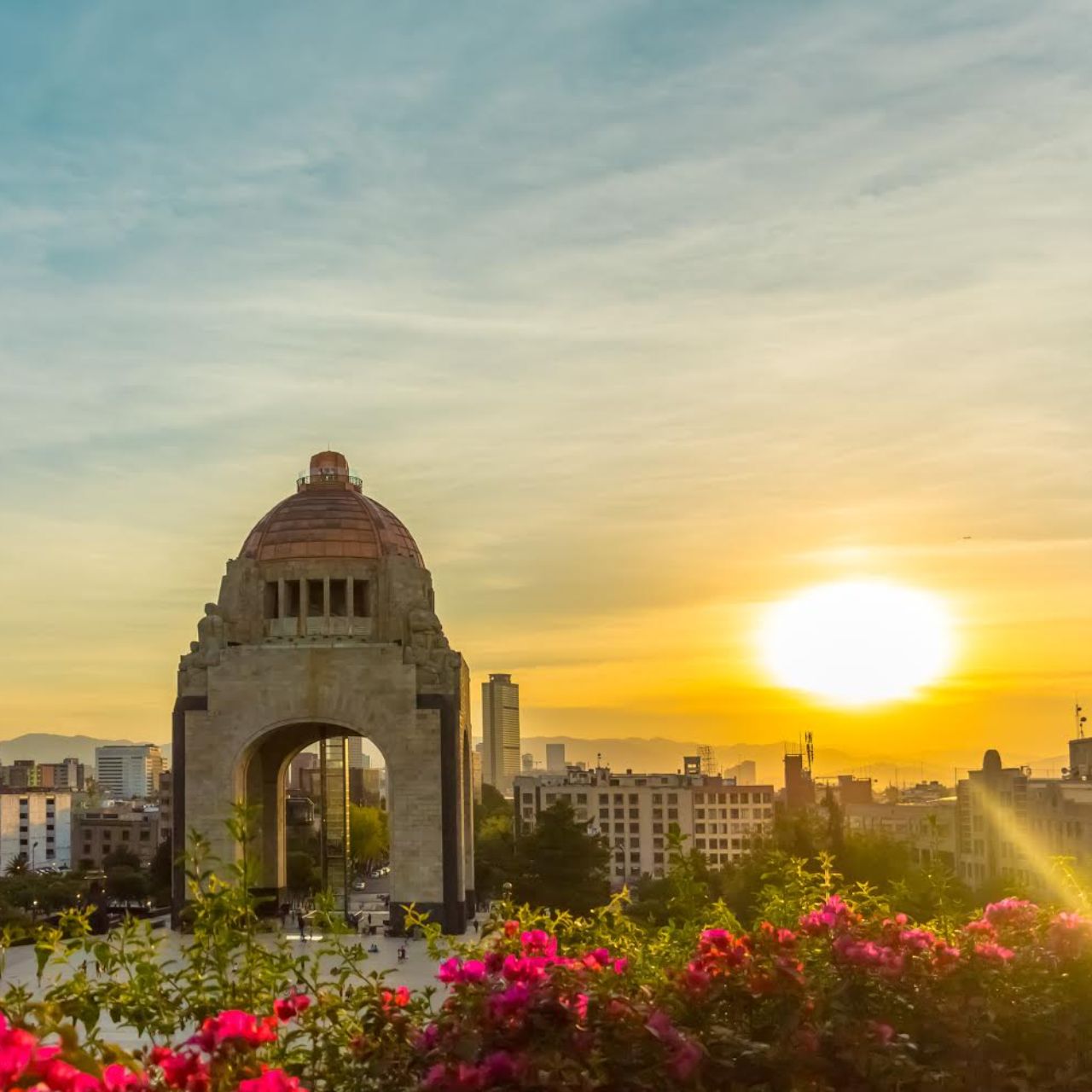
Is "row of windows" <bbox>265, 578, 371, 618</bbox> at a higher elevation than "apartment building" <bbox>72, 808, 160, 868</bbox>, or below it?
higher

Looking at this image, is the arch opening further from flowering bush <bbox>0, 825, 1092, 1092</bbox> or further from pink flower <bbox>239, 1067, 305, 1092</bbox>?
pink flower <bbox>239, 1067, 305, 1092</bbox>

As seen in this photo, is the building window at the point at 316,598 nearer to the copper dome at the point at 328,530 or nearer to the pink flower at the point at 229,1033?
the copper dome at the point at 328,530

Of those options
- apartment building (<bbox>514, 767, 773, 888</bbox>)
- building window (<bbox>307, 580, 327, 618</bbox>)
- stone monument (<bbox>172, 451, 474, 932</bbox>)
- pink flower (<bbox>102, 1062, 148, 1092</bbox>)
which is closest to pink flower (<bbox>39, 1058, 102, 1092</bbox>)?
pink flower (<bbox>102, 1062, 148, 1092</bbox>)

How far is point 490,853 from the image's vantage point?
55250mm

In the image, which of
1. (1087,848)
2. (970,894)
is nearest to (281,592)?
(970,894)

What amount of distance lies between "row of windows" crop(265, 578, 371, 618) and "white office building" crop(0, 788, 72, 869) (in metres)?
70.3

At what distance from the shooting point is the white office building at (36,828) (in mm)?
104562

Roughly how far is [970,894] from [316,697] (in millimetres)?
21420

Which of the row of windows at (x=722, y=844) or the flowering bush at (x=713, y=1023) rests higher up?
the flowering bush at (x=713, y=1023)

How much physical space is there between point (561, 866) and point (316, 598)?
37.4 feet

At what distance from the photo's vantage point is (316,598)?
40.5 meters

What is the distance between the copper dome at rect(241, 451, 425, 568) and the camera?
132ft

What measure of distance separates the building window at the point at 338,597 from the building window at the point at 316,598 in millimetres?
278

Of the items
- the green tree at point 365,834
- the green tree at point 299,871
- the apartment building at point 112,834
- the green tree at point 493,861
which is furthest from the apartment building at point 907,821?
the apartment building at point 112,834
